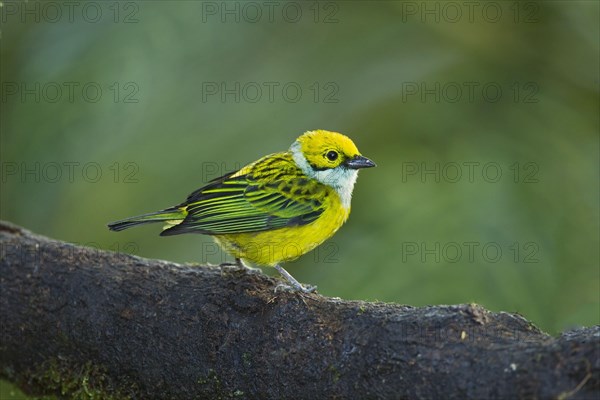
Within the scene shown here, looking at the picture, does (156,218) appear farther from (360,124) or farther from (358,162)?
(360,124)

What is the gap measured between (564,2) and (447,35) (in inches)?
27.5

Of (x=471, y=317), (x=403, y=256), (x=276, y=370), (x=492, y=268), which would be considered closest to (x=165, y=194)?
(x=403, y=256)

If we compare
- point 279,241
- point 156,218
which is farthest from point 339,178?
point 156,218

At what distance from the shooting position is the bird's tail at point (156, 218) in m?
4.02

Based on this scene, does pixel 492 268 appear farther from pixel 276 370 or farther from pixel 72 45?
pixel 72 45

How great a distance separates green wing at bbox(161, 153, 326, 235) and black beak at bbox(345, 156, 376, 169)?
191 millimetres

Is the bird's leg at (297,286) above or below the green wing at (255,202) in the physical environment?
below

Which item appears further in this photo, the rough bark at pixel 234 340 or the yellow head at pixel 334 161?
the yellow head at pixel 334 161

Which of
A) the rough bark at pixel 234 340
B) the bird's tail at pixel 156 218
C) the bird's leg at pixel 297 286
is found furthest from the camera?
the bird's tail at pixel 156 218

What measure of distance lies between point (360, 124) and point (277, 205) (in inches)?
40.1

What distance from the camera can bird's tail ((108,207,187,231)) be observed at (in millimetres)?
4023

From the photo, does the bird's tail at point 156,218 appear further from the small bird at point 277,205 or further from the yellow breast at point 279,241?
the yellow breast at point 279,241

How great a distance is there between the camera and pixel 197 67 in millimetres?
5445

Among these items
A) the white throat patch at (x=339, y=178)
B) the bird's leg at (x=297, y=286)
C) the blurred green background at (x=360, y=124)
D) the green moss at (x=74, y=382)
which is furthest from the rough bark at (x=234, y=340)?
the blurred green background at (x=360, y=124)
